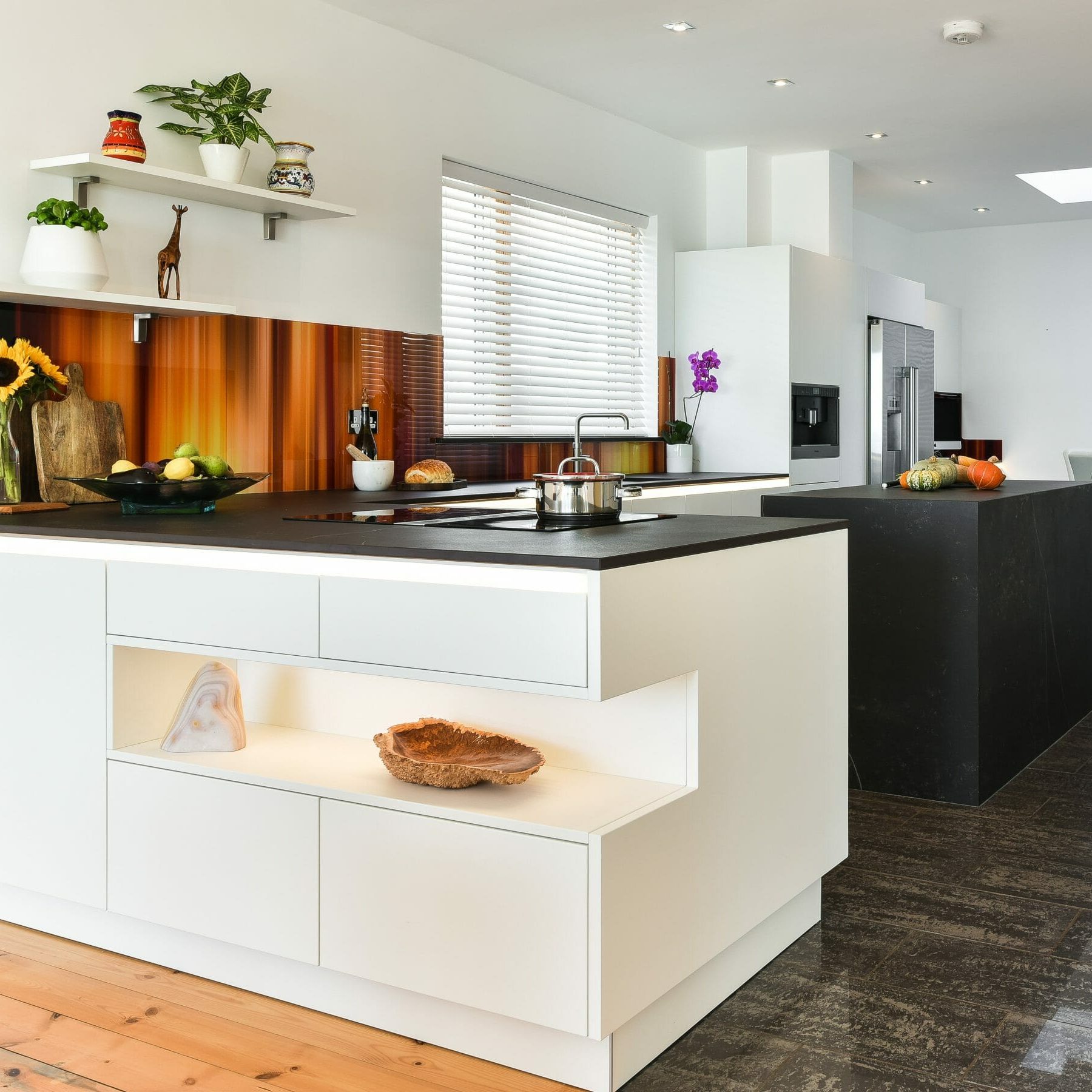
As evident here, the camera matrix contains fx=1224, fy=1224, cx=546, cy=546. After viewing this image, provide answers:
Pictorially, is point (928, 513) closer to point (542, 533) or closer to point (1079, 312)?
point (542, 533)

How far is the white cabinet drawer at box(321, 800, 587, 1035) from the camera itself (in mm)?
1936

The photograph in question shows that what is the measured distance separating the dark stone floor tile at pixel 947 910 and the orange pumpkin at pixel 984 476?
1.75 m

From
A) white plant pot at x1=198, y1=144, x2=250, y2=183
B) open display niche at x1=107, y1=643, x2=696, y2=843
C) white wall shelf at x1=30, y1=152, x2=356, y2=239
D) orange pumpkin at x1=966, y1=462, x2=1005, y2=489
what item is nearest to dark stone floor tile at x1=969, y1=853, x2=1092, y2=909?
open display niche at x1=107, y1=643, x2=696, y2=843

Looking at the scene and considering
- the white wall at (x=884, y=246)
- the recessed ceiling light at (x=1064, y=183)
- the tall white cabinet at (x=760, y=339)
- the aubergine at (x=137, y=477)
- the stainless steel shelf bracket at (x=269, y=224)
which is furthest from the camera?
the white wall at (x=884, y=246)

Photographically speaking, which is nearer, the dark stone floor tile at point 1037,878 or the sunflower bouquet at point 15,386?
the dark stone floor tile at point 1037,878

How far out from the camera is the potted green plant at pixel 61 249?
10.2 feet

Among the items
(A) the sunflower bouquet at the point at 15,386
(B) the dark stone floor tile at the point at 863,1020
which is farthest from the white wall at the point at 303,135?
(B) the dark stone floor tile at the point at 863,1020

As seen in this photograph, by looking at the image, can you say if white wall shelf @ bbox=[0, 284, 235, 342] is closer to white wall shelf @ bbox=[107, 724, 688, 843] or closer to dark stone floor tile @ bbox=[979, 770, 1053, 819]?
white wall shelf @ bbox=[107, 724, 688, 843]

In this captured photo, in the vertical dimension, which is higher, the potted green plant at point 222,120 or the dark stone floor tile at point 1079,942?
the potted green plant at point 222,120

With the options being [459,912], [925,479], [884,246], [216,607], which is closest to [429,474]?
[925,479]

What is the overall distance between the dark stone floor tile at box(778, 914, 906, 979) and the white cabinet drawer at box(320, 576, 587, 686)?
3.17 ft

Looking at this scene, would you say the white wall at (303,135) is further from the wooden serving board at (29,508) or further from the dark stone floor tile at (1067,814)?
the dark stone floor tile at (1067,814)

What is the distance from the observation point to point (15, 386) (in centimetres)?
296

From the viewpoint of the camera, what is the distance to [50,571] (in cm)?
252
